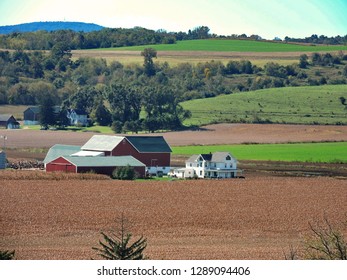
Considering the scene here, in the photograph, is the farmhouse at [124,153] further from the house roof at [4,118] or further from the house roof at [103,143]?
the house roof at [4,118]

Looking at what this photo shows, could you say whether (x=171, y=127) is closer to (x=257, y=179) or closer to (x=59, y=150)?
(x=59, y=150)

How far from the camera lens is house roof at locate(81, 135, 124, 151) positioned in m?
45.2

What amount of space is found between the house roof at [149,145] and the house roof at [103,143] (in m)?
0.59

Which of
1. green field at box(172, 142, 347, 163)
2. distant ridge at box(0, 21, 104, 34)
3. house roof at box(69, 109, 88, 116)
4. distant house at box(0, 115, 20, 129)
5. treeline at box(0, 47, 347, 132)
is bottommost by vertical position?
distant house at box(0, 115, 20, 129)

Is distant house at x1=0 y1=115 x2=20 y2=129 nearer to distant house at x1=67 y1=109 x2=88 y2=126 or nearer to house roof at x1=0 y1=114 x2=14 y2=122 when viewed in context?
house roof at x1=0 y1=114 x2=14 y2=122

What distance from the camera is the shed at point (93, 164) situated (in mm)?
40031

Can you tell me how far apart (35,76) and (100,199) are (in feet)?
227

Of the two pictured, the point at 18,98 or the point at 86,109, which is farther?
the point at 18,98

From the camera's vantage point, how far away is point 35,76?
9719cm

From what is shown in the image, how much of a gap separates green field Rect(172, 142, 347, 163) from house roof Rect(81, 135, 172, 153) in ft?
18.7

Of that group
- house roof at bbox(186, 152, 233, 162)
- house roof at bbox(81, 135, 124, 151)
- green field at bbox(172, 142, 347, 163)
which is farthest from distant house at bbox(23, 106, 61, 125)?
house roof at bbox(186, 152, 233, 162)

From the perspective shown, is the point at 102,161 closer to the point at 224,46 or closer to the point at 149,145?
the point at 149,145
